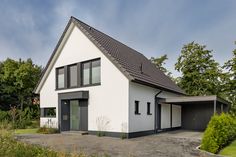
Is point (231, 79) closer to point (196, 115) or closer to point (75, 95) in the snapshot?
point (196, 115)

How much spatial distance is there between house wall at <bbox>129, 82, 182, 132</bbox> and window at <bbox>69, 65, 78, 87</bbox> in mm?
4745

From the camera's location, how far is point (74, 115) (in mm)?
16188

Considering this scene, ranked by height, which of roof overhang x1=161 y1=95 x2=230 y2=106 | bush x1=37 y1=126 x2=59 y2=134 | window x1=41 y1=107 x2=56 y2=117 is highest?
roof overhang x1=161 y1=95 x2=230 y2=106

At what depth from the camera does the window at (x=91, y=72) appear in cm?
1483

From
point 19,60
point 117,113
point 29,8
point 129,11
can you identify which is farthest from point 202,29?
point 19,60

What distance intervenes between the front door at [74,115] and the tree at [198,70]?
18.9 metres

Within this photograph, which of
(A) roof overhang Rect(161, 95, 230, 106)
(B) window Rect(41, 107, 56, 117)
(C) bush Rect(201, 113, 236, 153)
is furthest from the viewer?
(B) window Rect(41, 107, 56, 117)

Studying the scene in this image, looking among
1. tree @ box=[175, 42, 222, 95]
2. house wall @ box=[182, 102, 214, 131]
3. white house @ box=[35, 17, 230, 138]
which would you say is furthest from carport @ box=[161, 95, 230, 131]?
tree @ box=[175, 42, 222, 95]

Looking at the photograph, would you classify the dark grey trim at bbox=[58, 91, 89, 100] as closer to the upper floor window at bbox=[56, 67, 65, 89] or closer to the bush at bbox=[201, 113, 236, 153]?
the upper floor window at bbox=[56, 67, 65, 89]

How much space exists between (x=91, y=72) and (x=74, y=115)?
3543mm

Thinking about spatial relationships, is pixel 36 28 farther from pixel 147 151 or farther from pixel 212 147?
pixel 212 147

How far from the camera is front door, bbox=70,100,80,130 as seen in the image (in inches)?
623

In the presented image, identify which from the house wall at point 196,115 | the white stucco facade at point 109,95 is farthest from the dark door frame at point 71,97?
the house wall at point 196,115

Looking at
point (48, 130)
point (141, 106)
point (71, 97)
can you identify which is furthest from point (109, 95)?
point (48, 130)
